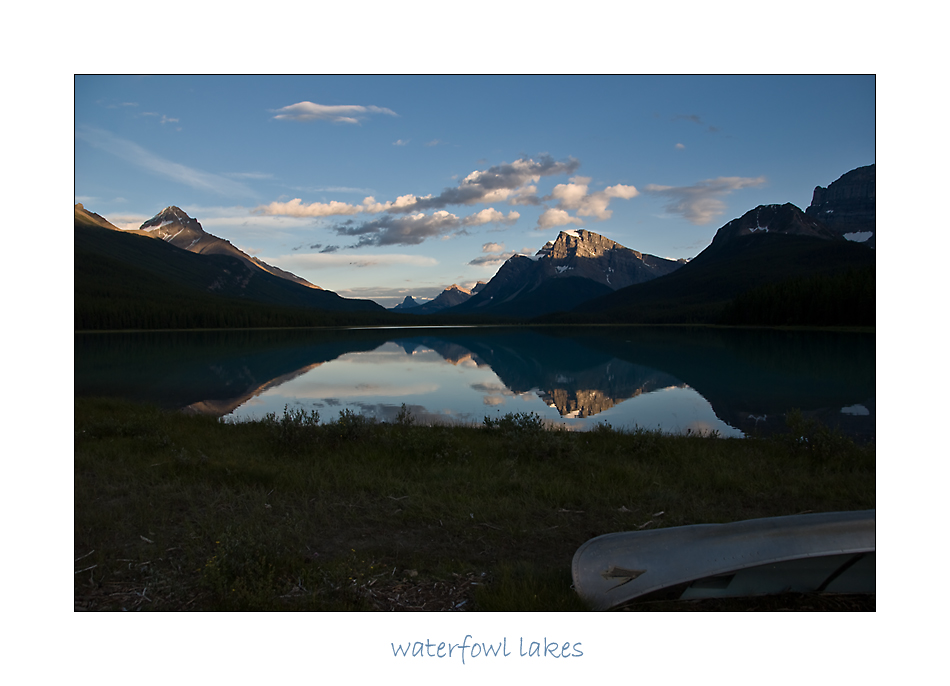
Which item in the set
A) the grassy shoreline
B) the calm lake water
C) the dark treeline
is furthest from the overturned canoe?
the dark treeline

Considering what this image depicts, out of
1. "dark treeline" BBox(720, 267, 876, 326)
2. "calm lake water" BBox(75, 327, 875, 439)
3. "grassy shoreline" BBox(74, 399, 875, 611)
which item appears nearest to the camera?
"grassy shoreline" BBox(74, 399, 875, 611)

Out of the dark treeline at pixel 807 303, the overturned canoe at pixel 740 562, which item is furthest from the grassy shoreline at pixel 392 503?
the dark treeline at pixel 807 303

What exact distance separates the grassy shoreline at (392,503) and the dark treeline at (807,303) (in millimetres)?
49783

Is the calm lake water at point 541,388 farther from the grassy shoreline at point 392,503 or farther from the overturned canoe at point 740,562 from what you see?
the overturned canoe at point 740,562

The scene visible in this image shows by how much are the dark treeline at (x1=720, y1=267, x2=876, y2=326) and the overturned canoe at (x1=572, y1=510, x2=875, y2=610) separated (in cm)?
5386

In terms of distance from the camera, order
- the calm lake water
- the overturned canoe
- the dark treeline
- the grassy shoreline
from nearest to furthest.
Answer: the overturned canoe, the grassy shoreline, the calm lake water, the dark treeline

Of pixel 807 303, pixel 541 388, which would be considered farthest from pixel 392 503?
pixel 807 303

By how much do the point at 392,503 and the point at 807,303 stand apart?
3448 inches

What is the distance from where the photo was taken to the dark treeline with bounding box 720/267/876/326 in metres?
60.1

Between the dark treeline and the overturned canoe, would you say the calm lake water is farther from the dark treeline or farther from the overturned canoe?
the dark treeline

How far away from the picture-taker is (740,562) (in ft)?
12.5

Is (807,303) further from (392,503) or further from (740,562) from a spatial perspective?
(740,562)

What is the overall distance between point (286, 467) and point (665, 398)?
16028mm
